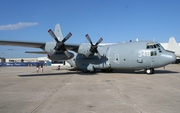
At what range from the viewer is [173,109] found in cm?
584

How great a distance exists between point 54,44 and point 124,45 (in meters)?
8.55

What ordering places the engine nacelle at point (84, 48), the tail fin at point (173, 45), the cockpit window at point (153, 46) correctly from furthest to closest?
1. the tail fin at point (173, 45)
2. the engine nacelle at point (84, 48)
3. the cockpit window at point (153, 46)

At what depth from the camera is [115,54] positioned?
20.7 m

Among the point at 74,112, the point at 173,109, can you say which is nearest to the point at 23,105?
the point at 74,112

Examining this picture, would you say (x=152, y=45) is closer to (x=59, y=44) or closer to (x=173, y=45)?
(x=59, y=44)

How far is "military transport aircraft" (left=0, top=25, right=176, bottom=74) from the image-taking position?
18203 millimetres

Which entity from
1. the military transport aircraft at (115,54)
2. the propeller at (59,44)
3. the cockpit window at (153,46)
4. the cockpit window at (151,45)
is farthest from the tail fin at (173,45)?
the propeller at (59,44)

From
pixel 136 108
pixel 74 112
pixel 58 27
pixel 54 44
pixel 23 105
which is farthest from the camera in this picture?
pixel 58 27

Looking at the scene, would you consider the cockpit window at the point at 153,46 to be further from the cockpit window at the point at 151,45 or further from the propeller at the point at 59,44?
the propeller at the point at 59,44

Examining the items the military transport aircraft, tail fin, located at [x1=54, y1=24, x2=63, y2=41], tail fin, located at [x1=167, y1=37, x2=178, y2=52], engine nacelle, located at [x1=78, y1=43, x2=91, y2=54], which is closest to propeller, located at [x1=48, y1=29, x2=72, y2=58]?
the military transport aircraft

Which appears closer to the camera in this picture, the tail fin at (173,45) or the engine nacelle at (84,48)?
the engine nacelle at (84,48)

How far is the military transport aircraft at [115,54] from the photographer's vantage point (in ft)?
59.7

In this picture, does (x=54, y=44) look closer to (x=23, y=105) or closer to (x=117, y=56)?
(x=117, y=56)

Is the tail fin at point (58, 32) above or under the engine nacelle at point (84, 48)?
above
